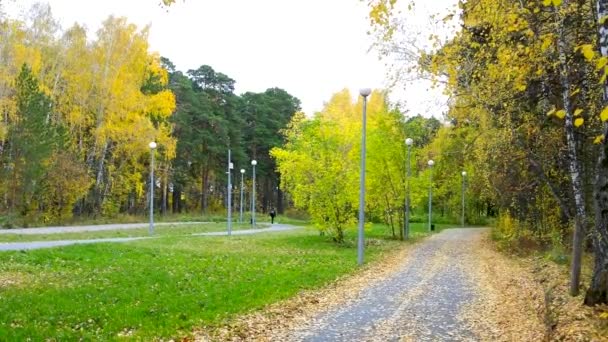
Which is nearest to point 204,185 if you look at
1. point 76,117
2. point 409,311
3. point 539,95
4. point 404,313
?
point 76,117

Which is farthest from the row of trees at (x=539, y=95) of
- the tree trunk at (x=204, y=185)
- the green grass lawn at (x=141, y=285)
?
the tree trunk at (x=204, y=185)

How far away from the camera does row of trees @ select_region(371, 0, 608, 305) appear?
7.68m

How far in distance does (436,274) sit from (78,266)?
9526mm

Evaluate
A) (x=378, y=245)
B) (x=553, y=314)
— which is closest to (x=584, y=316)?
(x=553, y=314)

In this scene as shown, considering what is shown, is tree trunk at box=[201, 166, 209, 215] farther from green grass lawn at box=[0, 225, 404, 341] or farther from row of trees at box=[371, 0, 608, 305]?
row of trees at box=[371, 0, 608, 305]

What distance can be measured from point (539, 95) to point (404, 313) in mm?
5733

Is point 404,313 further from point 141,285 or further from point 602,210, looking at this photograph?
point 141,285

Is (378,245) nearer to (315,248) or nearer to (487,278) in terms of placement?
(315,248)

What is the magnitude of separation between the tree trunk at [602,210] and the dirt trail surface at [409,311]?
1.05 m

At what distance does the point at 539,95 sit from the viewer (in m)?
11.6

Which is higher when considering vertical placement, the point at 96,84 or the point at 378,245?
the point at 96,84

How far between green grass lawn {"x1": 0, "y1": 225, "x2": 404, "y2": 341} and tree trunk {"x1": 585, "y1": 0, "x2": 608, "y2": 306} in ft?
18.4

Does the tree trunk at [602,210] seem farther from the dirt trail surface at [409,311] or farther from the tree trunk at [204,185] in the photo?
the tree trunk at [204,185]

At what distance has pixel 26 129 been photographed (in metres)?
30.2
